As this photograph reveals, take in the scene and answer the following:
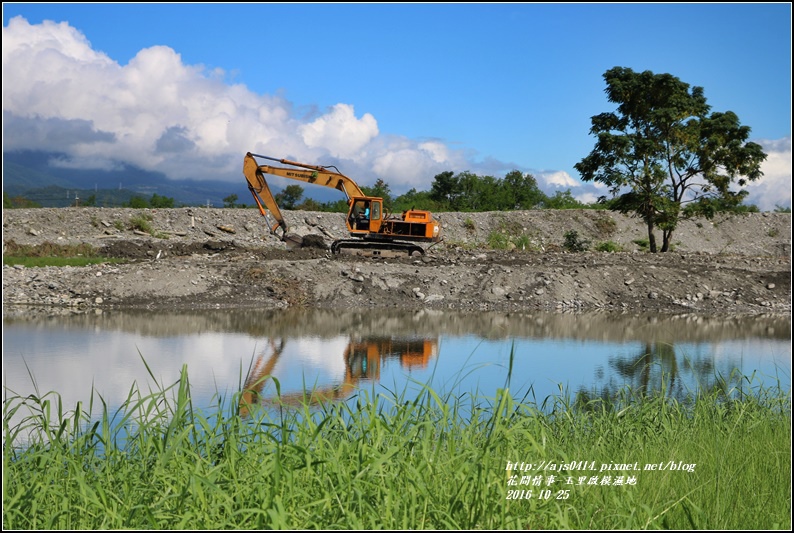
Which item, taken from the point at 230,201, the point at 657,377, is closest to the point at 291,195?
the point at 230,201

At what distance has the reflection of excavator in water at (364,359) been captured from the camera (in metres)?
7.83

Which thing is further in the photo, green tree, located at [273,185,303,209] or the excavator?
green tree, located at [273,185,303,209]

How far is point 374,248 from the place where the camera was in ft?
72.0

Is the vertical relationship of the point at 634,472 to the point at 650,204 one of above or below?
below

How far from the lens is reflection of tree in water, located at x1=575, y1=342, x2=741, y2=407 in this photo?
25.3 ft

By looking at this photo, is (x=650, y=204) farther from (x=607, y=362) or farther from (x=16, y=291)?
(x=16, y=291)

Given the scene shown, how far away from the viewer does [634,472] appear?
4332mm

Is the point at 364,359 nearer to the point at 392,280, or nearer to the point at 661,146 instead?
the point at 392,280

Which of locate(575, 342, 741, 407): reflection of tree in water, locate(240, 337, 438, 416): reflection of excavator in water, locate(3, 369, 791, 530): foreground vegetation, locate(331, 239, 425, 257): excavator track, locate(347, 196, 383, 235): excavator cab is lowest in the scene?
locate(240, 337, 438, 416): reflection of excavator in water

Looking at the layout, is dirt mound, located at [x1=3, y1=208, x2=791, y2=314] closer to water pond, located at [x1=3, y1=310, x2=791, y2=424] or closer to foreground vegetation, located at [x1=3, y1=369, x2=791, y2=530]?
water pond, located at [x1=3, y1=310, x2=791, y2=424]

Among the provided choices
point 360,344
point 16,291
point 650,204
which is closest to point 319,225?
point 650,204

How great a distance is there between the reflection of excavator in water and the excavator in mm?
9441

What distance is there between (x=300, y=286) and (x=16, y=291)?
20.0 feet

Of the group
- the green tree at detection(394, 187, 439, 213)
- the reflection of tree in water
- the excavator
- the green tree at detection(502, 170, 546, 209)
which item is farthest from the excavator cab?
the green tree at detection(502, 170, 546, 209)
